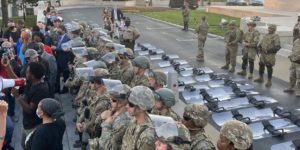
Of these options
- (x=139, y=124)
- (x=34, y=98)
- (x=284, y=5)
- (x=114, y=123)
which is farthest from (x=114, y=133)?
(x=284, y=5)

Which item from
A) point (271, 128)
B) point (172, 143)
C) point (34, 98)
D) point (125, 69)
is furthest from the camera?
point (271, 128)

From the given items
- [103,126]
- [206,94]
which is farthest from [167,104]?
[206,94]

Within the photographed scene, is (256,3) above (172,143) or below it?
below

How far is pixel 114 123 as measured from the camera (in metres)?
5.75

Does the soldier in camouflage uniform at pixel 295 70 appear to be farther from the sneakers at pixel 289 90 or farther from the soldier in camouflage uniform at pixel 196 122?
the soldier in camouflage uniform at pixel 196 122

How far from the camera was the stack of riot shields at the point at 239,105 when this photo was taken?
31.7 feet

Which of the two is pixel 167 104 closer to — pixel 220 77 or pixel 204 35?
pixel 220 77

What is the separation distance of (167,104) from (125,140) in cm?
110

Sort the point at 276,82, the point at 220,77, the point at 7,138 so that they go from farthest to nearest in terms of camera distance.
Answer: the point at 276,82
the point at 220,77
the point at 7,138

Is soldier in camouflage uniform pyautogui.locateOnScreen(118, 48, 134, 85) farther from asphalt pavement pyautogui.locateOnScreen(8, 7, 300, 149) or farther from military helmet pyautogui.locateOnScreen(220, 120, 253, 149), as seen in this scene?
military helmet pyautogui.locateOnScreen(220, 120, 253, 149)

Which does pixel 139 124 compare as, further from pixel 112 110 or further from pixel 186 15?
pixel 186 15

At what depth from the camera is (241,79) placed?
15406mm

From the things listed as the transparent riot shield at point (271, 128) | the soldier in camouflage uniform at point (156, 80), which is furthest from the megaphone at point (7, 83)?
the transparent riot shield at point (271, 128)

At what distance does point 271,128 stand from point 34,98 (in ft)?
17.2
